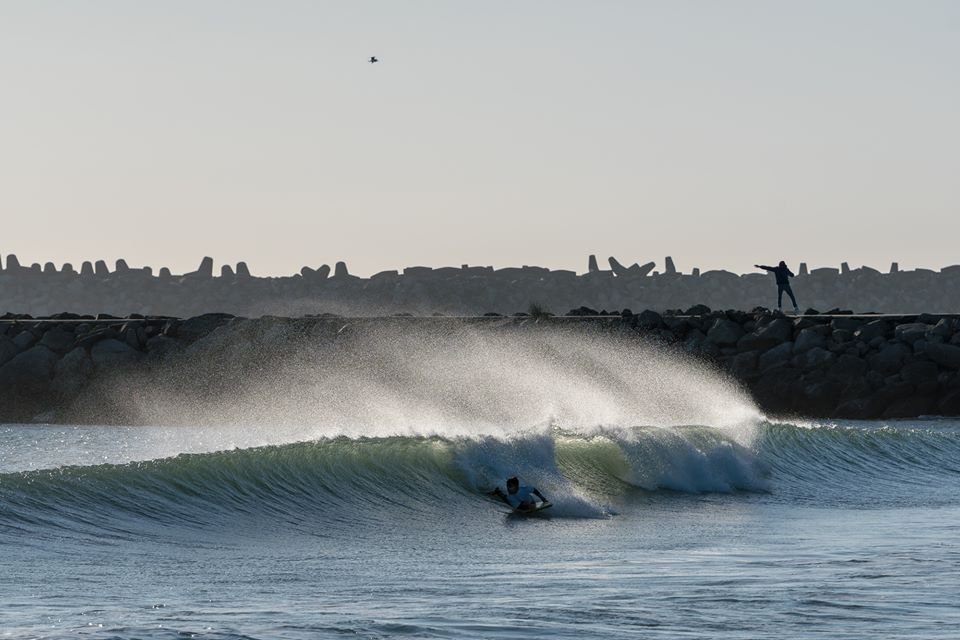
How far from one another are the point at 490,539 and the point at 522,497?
255 centimetres

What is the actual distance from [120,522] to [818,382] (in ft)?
89.2

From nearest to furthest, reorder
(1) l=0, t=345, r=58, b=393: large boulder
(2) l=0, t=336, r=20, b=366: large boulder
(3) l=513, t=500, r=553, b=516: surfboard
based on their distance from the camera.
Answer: (3) l=513, t=500, r=553, b=516: surfboard
(1) l=0, t=345, r=58, b=393: large boulder
(2) l=0, t=336, r=20, b=366: large boulder

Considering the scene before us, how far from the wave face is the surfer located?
0.31 meters

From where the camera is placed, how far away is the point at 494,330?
45812 millimetres

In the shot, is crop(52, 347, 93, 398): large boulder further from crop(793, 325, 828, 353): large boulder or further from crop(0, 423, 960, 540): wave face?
crop(0, 423, 960, 540): wave face

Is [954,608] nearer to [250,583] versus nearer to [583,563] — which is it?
[583,563]

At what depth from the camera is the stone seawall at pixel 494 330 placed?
42.7 m

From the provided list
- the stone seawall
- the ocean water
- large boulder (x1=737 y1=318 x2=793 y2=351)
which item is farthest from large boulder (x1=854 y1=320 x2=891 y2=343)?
the ocean water

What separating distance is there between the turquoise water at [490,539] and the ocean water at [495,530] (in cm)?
4

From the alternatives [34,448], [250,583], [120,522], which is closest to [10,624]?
[250,583]

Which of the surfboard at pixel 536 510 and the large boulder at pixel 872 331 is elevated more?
the large boulder at pixel 872 331

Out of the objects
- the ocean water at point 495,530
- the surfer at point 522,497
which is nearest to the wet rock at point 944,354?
the ocean water at point 495,530

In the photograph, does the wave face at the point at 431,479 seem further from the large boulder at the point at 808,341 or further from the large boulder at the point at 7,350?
the large boulder at the point at 7,350

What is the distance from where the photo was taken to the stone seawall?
42688 millimetres
